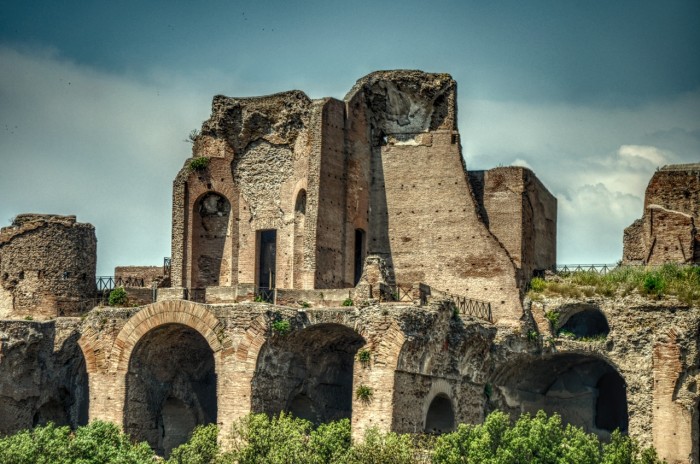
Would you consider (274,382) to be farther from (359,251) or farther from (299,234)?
(359,251)

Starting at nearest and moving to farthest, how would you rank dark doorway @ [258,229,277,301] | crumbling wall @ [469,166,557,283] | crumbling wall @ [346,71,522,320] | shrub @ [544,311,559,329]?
shrub @ [544,311,559,329]
crumbling wall @ [346,71,522,320]
crumbling wall @ [469,166,557,283]
dark doorway @ [258,229,277,301]

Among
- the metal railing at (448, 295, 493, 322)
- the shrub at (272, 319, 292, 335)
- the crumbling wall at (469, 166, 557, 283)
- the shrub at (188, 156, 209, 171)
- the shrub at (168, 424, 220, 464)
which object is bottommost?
the shrub at (168, 424, 220, 464)

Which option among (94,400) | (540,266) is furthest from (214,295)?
(540,266)

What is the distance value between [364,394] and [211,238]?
12276 millimetres

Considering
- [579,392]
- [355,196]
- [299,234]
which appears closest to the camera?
[299,234]

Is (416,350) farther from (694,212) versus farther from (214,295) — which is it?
(694,212)

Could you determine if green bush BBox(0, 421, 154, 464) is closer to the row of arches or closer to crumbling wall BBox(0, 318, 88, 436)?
the row of arches

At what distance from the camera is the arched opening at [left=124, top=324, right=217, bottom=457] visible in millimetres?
49219

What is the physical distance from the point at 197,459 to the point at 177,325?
17.2 ft

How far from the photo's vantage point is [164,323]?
1913 inches

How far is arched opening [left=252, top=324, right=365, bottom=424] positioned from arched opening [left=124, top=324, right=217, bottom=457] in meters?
3.39

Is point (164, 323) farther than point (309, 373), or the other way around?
point (309, 373)

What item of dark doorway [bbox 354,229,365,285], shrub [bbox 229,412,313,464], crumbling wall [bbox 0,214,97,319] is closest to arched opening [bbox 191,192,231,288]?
crumbling wall [bbox 0,214,97,319]

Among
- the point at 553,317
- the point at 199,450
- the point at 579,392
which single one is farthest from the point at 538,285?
the point at 199,450
